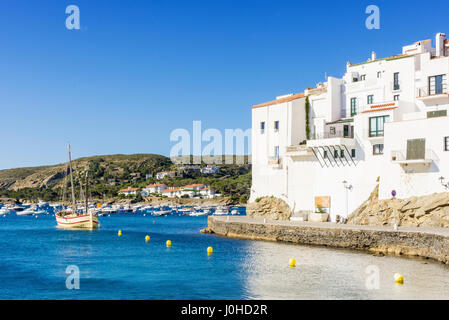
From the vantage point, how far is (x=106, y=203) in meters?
167

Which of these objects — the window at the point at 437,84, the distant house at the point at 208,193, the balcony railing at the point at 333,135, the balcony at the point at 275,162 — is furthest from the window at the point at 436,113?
the distant house at the point at 208,193

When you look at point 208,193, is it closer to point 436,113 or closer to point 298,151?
point 298,151

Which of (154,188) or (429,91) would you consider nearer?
(429,91)

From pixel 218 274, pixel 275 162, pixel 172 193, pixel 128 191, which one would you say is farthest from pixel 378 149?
pixel 128 191

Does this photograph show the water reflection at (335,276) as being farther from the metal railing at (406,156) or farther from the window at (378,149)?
the window at (378,149)

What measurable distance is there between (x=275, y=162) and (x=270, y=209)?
16.5 ft

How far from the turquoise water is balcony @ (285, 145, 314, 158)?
10.1 m

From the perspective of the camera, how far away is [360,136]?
42.8 metres

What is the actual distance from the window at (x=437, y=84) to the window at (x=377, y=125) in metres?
4.22

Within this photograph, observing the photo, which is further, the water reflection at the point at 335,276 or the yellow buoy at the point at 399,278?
the yellow buoy at the point at 399,278

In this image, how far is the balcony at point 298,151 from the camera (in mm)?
47094
